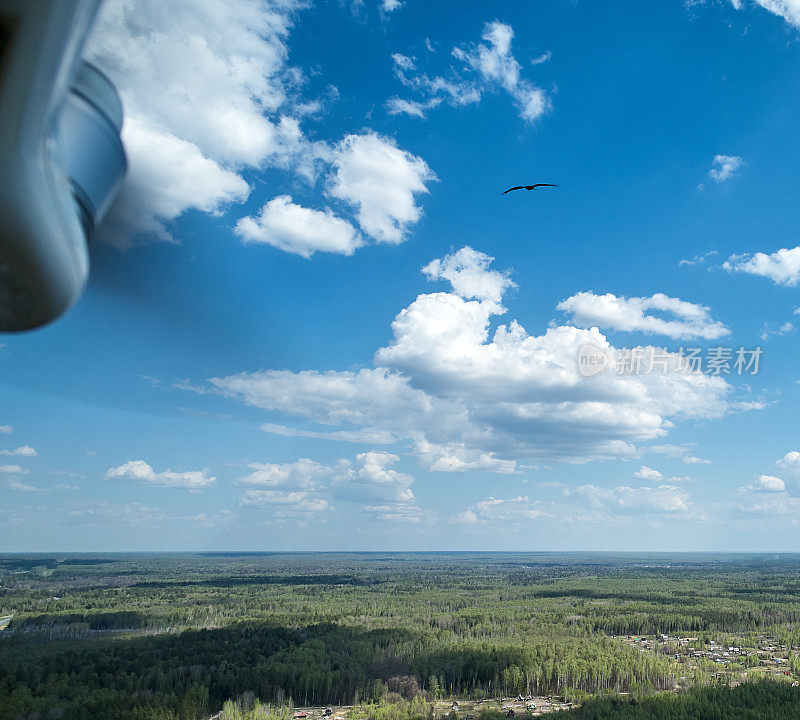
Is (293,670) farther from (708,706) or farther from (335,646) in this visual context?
(708,706)

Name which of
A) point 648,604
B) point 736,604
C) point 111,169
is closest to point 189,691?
point 111,169

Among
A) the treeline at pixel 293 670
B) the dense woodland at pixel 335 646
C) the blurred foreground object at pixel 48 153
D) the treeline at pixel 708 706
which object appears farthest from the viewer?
the dense woodland at pixel 335 646

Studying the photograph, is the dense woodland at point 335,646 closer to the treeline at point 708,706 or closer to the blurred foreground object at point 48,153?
the treeline at point 708,706

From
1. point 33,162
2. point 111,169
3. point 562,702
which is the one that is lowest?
point 562,702

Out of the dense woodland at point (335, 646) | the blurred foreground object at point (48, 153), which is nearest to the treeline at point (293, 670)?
the dense woodland at point (335, 646)

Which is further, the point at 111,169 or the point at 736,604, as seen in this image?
the point at 736,604

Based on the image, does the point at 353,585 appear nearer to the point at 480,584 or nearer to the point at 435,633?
the point at 480,584

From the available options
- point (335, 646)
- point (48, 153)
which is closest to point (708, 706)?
→ point (335, 646)
